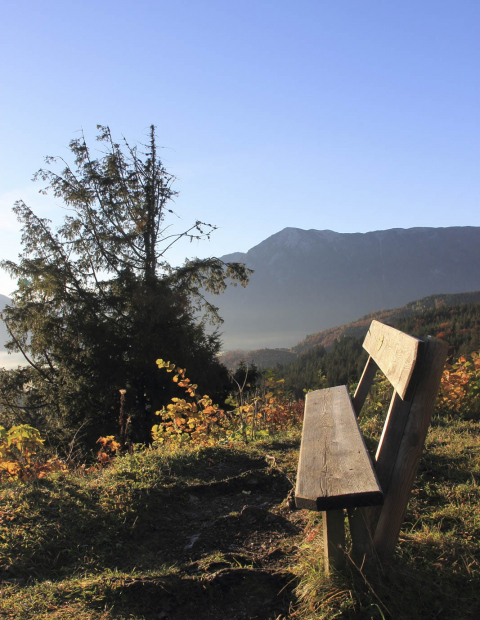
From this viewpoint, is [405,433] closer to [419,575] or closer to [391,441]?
[391,441]

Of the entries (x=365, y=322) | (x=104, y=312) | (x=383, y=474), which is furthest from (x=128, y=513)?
(x=365, y=322)

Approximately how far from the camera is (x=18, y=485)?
3.36 m

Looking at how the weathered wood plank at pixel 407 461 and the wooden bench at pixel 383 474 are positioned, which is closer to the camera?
the wooden bench at pixel 383 474

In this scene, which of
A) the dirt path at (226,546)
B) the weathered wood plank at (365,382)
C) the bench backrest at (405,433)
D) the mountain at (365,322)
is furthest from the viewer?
the mountain at (365,322)

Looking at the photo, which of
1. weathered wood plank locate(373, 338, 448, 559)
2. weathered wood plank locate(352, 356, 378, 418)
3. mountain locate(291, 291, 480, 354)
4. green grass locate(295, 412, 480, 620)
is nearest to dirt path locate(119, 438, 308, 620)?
green grass locate(295, 412, 480, 620)

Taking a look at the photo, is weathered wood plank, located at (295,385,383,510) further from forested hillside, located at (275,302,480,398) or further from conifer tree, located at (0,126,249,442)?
forested hillside, located at (275,302,480,398)

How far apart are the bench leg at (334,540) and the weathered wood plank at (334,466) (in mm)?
138

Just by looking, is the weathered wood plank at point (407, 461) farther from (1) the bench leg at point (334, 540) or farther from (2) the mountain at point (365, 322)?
(2) the mountain at point (365, 322)

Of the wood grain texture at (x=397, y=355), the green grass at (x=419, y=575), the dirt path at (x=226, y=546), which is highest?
the wood grain texture at (x=397, y=355)

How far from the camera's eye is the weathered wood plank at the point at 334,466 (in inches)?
62.4

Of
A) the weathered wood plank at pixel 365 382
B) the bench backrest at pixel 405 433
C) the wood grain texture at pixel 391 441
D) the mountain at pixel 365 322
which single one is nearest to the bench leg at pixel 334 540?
the bench backrest at pixel 405 433

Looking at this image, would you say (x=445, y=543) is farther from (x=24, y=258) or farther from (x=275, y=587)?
(x=24, y=258)

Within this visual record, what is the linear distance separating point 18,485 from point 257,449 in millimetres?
2016

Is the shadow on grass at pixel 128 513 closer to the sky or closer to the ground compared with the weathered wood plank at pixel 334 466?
closer to the ground
